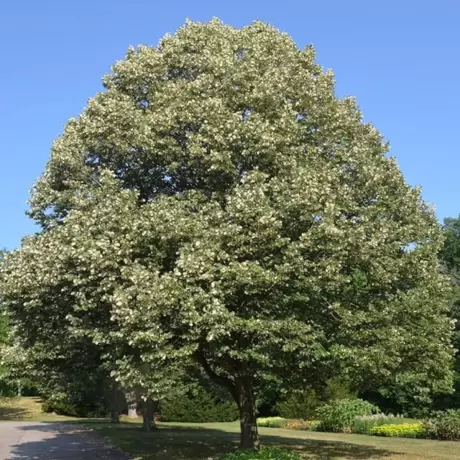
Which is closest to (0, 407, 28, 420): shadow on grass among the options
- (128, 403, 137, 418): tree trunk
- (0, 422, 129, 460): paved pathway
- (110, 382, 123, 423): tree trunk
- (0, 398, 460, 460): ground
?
(128, 403, 137, 418): tree trunk

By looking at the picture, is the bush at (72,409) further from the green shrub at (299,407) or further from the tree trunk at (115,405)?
the green shrub at (299,407)

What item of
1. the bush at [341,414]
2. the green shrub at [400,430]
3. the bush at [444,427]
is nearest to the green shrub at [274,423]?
the bush at [341,414]

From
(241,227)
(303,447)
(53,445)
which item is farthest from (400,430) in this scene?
(241,227)

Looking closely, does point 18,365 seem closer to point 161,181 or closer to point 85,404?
point 161,181

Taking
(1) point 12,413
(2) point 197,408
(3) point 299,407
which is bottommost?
(1) point 12,413

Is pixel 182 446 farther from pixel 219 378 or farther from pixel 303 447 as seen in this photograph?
pixel 219 378

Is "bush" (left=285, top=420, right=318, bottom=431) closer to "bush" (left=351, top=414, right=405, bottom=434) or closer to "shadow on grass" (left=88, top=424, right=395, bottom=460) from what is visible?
"bush" (left=351, top=414, right=405, bottom=434)

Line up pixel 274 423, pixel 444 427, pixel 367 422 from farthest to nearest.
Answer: pixel 274 423 < pixel 367 422 < pixel 444 427

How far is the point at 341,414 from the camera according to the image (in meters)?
37.3

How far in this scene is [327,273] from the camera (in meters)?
17.4

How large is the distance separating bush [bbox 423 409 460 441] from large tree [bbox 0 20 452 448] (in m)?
6.01

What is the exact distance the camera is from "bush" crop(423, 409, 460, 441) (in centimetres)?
2795

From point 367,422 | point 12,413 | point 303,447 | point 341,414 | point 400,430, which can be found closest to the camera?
point 303,447

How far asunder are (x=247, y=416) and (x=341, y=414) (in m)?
17.2
